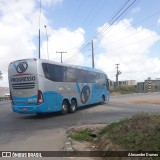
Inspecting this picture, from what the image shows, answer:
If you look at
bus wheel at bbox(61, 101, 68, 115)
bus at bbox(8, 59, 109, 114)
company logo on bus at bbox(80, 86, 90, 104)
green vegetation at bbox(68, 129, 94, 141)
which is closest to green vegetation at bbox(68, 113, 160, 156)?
green vegetation at bbox(68, 129, 94, 141)

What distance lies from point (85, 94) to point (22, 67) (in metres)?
6.88

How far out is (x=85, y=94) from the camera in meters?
23.4

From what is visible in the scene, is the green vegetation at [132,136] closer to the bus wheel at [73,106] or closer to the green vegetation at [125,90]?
the bus wheel at [73,106]

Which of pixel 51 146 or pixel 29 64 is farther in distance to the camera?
pixel 29 64

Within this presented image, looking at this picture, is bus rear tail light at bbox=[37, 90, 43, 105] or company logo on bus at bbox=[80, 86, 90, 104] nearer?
bus rear tail light at bbox=[37, 90, 43, 105]

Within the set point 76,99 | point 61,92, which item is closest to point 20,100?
point 61,92

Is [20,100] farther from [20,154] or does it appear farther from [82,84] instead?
[20,154]

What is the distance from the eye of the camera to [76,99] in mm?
21719

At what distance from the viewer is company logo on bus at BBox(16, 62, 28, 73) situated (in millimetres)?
17692

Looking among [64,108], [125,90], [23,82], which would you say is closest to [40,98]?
[23,82]

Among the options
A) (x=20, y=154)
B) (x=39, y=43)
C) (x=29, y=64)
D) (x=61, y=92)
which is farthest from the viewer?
(x=39, y=43)

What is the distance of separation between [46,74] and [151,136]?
10727 millimetres

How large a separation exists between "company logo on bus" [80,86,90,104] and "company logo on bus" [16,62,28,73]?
20.0 ft

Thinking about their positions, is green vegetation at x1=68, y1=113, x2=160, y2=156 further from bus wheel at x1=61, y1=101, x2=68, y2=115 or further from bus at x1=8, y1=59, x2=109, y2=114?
bus wheel at x1=61, y1=101, x2=68, y2=115
